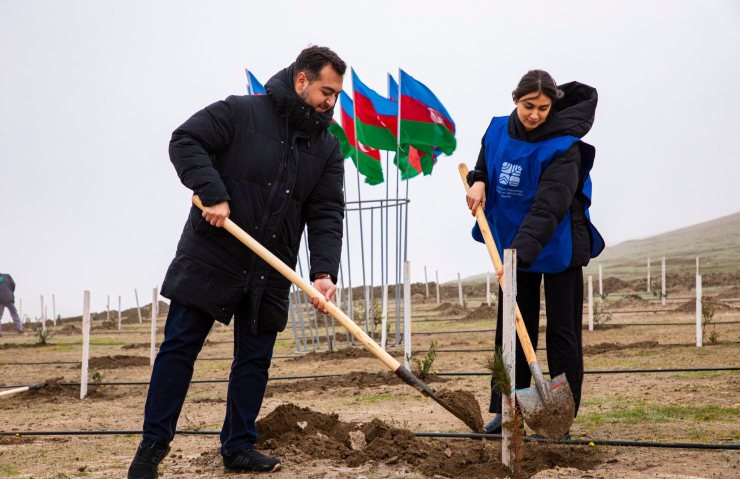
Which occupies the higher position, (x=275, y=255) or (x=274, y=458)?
(x=275, y=255)

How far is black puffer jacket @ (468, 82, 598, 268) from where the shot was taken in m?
2.80

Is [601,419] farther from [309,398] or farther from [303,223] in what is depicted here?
[309,398]

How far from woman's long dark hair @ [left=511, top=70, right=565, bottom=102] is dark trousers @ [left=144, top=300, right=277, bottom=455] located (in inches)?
63.2

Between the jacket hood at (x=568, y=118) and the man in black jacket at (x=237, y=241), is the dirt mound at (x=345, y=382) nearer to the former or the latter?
the man in black jacket at (x=237, y=241)

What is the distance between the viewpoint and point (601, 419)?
11.8ft

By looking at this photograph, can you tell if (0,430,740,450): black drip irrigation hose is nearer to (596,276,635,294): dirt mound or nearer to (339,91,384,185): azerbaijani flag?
(339,91,384,185): azerbaijani flag

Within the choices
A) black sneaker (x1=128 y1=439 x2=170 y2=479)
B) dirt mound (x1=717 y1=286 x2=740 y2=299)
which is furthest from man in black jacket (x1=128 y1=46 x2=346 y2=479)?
Answer: dirt mound (x1=717 y1=286 x2=740 y2=299)

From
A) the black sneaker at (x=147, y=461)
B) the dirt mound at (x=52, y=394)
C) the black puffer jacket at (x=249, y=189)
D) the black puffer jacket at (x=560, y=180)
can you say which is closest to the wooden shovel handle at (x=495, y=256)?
the black puffer jacket at (x=560, y=180)

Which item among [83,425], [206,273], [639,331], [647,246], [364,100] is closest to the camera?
[206,273]

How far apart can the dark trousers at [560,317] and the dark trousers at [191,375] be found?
1.18m

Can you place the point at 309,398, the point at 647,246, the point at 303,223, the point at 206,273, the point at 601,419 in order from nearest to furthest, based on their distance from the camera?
the point at 206,273 < the point at 303,223 < the point at 601,419 < the point at 309,398 < the point at 647,246

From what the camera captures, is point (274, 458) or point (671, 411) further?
point (671, 411)

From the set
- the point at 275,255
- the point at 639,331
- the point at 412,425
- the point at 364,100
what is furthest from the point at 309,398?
the point at 639,331

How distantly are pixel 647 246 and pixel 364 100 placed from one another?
41.0 meters
